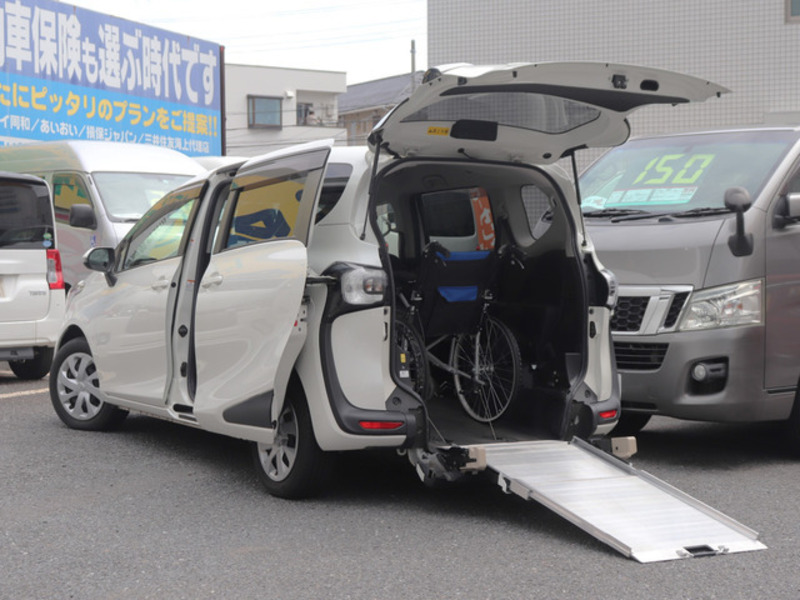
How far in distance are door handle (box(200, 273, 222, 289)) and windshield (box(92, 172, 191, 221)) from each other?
6902 millimetres

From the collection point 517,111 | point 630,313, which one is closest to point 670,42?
point 630,313

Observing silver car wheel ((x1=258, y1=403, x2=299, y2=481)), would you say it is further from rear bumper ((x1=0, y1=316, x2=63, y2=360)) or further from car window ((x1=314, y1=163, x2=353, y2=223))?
rear bumper ((x1=0, y1=316, x2=63, y2=360))

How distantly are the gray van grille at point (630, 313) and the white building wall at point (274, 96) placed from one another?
152ft

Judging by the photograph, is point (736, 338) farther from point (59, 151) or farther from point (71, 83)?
point (71, 83)

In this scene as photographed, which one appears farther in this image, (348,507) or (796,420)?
(796,420)

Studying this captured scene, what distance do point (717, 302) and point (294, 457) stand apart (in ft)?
9.19

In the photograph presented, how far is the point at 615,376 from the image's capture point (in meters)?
6.23

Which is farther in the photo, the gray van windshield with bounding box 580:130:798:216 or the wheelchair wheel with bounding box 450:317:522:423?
the gray van windshield with bounding box 580:130:798:216

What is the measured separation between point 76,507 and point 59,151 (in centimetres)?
911

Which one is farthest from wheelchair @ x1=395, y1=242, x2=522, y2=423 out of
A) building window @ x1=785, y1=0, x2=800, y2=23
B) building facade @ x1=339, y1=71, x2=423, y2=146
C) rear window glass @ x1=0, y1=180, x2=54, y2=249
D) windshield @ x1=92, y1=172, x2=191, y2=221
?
building facade @ x1=339, y1=71, x2=423, y2=146

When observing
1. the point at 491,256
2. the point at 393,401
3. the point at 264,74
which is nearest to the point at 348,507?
the point at 393,401

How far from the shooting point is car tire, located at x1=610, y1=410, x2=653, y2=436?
7777 mm

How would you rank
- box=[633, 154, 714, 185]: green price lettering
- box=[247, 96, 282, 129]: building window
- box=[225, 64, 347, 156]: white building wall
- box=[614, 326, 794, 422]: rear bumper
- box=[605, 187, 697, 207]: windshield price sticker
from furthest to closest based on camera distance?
1. box=[247, 96, 282, 129]: building window
2. box=[225, 64, 347, 156]: white building wall
3. box=[633, 154, 714, 185]: green price lettering
4. box=[605, 187, 697, 207]: windshield price sticker
5. box=[614, 326, 794, 422]: rear bumper

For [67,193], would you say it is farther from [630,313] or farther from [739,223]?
[739,223]
